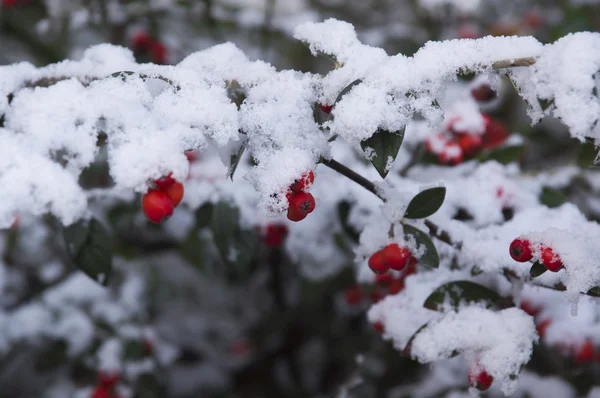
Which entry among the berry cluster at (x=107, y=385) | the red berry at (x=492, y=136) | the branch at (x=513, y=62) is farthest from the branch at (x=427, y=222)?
the berry cluster at (x=107, y=385)

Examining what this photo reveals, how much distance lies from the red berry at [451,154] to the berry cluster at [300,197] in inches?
29.8

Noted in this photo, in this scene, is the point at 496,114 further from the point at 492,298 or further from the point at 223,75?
the point at 223,75

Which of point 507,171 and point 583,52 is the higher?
point 507,171

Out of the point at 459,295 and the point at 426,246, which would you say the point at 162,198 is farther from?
the point at 459,295

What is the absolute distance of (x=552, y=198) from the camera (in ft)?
4.66

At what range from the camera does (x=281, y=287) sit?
235 cm

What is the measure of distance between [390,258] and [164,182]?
45 centimetres

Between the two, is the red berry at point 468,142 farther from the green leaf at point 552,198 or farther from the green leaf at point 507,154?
the green leaf at point 552,198

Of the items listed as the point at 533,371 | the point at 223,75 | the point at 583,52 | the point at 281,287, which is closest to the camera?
the point at 583,52

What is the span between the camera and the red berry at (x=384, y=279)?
4.79 ft

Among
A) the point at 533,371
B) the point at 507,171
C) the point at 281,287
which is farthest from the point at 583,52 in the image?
the point at 281,287

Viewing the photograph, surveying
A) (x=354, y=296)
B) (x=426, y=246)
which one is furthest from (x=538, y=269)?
(x=354, y=296)

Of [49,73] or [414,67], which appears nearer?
[414,67]

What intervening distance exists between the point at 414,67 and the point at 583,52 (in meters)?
0.27
